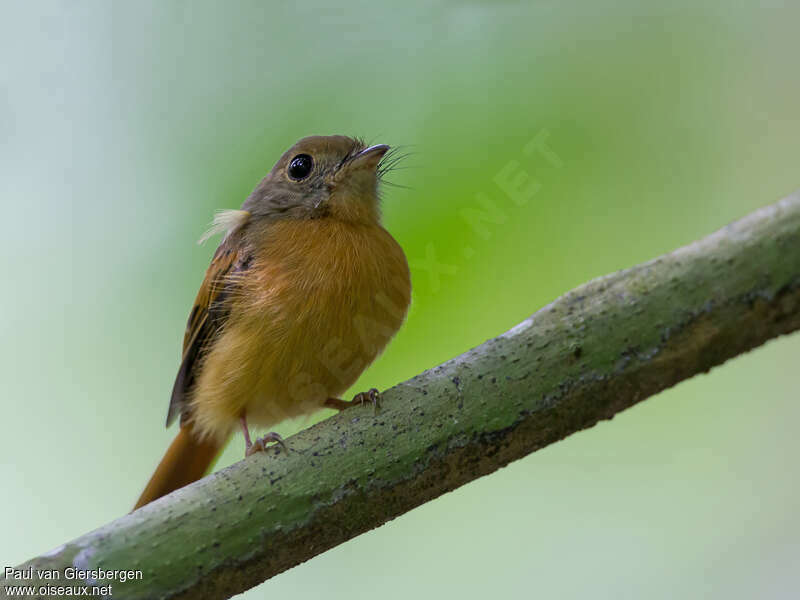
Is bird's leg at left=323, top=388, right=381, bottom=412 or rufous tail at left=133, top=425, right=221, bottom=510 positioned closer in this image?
bird's leg at left=323, top=388, right=381, bottom=412

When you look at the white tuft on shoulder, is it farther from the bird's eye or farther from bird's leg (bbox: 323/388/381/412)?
bird's leg (bbox: 323/388/381/412)

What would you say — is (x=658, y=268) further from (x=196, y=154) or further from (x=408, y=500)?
(x=196, y=154)

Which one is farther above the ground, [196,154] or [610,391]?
[196,154]

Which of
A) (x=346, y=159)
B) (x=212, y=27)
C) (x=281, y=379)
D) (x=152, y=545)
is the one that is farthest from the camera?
(x=212, y=27)

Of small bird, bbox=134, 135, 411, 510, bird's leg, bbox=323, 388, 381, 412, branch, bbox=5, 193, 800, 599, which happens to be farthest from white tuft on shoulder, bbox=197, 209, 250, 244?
branch, bbox=5, 193, 800, 599

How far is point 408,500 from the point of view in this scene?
266cm

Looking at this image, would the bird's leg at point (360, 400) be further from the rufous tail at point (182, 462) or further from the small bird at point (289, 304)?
the rufous tail at point (182, 462)

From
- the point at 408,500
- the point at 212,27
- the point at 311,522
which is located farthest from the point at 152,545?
the point at 212,27

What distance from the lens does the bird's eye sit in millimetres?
4531

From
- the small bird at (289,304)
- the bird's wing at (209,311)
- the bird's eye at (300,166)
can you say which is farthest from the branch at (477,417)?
the bird's eye at (300,166)

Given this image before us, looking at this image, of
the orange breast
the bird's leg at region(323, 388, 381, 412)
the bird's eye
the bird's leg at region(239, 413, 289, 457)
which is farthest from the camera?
the bird's eye

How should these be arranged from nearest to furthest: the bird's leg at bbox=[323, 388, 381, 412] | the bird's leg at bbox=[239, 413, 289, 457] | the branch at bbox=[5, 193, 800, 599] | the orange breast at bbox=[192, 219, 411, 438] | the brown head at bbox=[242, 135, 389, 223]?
the branch at bbox=[5, 193, 800, 599] < the bird's leg at bbox=[323, 388, 381, 412] < the bird's leg at bbox=[239, 413, 289, 457] < the orange breast at bbox=[192, 219, 411, 438] < the brown head at bbox=[242, 135, 389, 223]

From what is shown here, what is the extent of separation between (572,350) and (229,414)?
207 centimetres

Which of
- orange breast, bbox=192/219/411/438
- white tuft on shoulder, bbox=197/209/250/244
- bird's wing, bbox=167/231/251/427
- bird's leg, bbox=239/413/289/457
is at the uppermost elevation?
white tuft on shoulder, bbox=197/209/250/244
